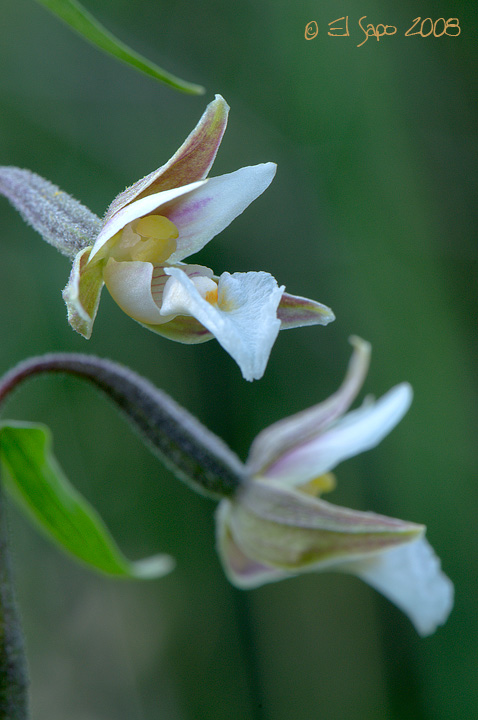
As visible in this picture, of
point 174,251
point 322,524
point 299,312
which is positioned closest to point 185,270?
point 174,251

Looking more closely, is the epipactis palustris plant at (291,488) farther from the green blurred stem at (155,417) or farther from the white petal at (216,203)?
the white petal at (216,203)

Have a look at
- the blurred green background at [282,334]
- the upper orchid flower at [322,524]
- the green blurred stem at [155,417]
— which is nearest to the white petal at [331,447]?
the upper orchid flower at [322,524]

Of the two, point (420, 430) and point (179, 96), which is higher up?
point (179, 96)

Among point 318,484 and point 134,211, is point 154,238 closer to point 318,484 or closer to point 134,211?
point 134,211

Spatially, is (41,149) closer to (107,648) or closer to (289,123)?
(289,123)

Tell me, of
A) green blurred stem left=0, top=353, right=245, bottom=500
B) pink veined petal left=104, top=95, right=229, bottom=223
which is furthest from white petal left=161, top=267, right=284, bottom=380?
green blurred stem left=0, top=353, right=245, bottom=500

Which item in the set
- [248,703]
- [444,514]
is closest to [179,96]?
[444,514]
